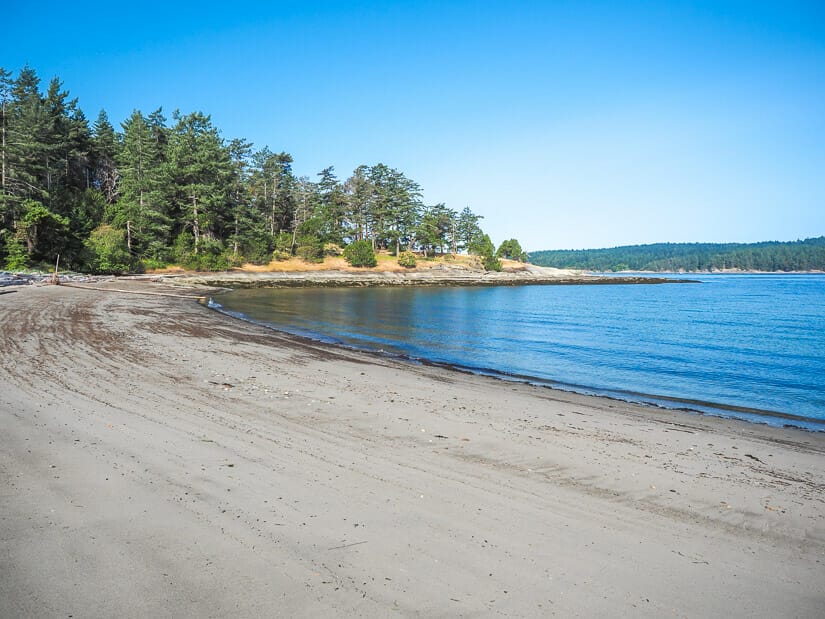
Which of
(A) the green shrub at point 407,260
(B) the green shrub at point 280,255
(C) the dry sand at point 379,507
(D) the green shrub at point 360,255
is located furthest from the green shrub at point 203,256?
(C) the dry sand at point 379,507

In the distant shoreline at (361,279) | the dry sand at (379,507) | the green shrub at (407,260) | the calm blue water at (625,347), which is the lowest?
the calm blue water at (625,347)

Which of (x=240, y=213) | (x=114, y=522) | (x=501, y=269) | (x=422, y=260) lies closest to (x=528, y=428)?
(x=114, y=522)

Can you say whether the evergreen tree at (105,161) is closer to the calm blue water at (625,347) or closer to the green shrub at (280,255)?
the green shrub at (280,255)

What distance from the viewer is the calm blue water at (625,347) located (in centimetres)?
1295

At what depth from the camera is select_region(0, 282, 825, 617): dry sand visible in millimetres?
3303

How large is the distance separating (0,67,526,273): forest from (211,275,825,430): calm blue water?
86.8ft

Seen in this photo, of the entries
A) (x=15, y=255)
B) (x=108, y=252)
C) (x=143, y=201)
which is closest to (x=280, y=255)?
(x=143, y=201)

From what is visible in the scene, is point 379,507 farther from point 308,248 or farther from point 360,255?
point 360,255

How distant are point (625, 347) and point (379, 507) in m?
19.0

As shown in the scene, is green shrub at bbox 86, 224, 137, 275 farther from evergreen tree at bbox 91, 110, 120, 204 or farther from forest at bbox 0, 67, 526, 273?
evergreen tree at bbox 91, 110, 120, 204

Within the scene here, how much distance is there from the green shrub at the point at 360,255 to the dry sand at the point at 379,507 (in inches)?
2860

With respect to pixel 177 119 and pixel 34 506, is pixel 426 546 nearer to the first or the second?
pixel 34 506

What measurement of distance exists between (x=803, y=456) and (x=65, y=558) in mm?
9873

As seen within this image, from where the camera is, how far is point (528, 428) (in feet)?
25.5
